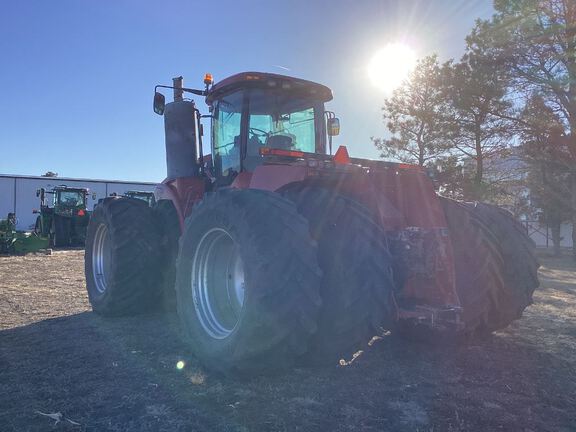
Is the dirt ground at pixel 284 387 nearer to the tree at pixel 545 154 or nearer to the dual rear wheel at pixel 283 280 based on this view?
the dual rear wheel at pixel 283 280

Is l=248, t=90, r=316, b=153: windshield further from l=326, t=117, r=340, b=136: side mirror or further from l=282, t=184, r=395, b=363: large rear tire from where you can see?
l=282, t=184, r=395, b=363: large rear tire

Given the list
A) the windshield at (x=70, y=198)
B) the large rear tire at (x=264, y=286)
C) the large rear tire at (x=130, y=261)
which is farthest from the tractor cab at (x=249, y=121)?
the windshield at (x=70, y=198)

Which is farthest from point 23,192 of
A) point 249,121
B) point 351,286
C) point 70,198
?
point 351,286

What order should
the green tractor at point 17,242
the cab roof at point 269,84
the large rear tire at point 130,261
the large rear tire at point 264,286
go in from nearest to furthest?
1. the large rear tire at point 264,286
2. the cab roof at point 269,84
3. the large rear tire at point 130,261
4. the green tractor at point 17,242

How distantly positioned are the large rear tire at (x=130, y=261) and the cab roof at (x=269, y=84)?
1870 mm

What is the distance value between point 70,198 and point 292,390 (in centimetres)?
2243

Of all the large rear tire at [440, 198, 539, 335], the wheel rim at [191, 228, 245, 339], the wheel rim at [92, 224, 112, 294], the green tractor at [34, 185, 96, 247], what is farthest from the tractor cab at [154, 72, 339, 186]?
the green tractor at [34, 185, 96, 247]

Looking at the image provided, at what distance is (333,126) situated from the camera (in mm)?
6207

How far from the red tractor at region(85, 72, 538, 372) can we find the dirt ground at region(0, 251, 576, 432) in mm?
288

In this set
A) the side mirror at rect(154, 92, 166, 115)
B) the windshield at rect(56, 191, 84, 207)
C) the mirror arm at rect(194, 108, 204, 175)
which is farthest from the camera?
the windshield at rect(56, 191, 84, 207)

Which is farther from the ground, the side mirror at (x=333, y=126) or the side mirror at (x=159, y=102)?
the side mirror at (x=159, y=102)

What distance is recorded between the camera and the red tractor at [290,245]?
343 cm

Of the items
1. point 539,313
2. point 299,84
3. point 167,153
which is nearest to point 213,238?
point 299,84

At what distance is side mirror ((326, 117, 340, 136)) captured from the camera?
619cm
